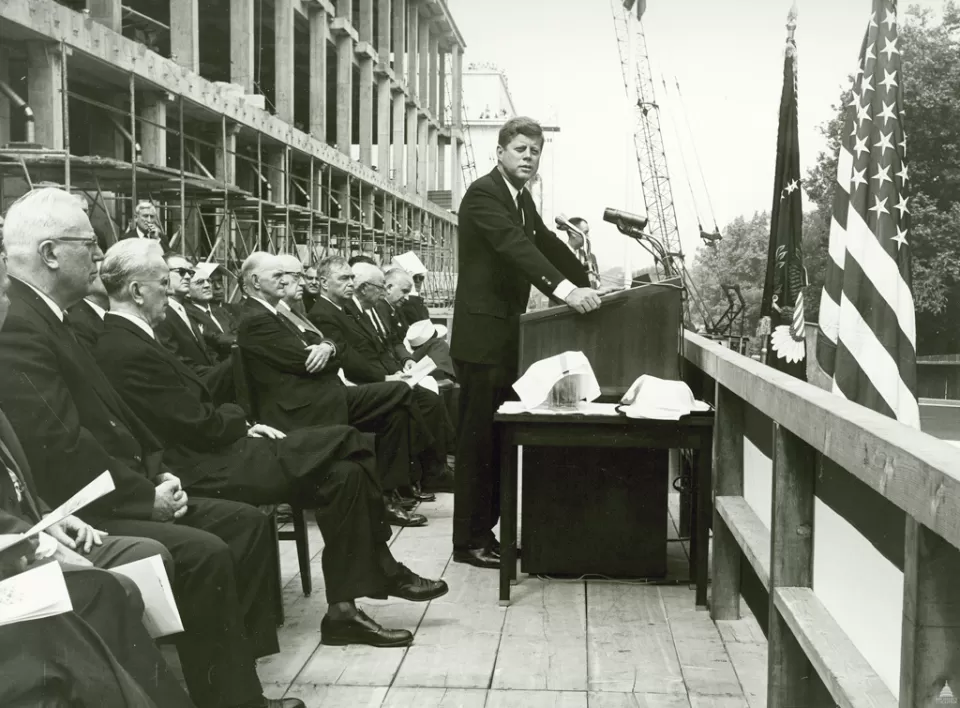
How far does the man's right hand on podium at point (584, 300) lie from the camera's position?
14.7ft

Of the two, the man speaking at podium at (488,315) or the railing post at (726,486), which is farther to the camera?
the man speaking at podium at (488,315)

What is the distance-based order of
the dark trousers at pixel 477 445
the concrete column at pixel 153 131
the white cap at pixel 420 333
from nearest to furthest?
the dark trousers at pixel 477 445 < the white cap at pixel 420 333 < the concrete column at pixel 153 131

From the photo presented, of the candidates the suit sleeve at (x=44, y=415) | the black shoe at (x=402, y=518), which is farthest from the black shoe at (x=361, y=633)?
the black shoe at (x=402, y=518)

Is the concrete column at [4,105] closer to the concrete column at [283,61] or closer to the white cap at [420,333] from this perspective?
the white cap at [420,333]

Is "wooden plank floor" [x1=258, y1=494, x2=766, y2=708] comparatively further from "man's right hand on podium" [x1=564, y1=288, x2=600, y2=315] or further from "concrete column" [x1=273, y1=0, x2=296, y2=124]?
"concrete column" [x1=273, y1=0, x2=296, y2=124]

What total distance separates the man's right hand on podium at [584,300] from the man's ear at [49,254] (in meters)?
2.16

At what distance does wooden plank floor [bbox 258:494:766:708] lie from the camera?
132 inches

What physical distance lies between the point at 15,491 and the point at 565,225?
132 inches

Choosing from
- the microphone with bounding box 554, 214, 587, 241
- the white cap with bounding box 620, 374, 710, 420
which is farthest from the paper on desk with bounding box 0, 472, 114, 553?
the microphone with bounding box 554, 214, 587, 241

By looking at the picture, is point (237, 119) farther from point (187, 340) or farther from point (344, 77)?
point (187, 340)

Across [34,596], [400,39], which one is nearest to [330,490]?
[34,596]

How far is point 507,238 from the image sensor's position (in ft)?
15.8

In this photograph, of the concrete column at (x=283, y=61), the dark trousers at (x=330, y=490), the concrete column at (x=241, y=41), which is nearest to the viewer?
the dark trousers at (x=330, y=490)

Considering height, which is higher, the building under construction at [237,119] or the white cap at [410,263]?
the building under construction at [237,119]
